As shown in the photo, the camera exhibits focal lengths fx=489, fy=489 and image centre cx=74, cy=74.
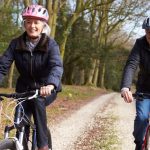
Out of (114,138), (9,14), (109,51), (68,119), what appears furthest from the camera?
(109,51)

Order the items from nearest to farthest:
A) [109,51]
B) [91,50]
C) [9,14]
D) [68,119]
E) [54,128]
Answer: [54,128] → [68,119] → [9,14] → [91,50] → [109,51]

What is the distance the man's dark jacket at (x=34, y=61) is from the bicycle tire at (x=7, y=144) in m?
0.90

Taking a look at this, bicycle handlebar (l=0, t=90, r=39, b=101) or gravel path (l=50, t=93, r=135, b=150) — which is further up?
bicycle handlebar (l=0, t=90, r=39, b=101)

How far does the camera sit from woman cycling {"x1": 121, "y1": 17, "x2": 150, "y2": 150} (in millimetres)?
5770

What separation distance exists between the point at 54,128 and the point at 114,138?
216 centimetres

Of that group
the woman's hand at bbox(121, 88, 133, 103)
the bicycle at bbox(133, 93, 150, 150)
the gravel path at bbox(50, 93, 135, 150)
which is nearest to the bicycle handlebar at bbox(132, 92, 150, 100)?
the bicycle at bbox(133, 93, 150, 150)

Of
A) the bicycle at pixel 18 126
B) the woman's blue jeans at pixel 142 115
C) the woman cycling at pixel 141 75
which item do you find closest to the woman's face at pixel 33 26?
the bicycle at pixel 18 126

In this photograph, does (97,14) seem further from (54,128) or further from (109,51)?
(54,128)

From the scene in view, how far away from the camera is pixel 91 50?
4450 cm

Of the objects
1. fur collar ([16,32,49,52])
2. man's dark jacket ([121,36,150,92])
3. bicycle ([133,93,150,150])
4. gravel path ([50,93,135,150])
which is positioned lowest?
gravel path ([50,93,135,150])

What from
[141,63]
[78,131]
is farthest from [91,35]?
[141,63]

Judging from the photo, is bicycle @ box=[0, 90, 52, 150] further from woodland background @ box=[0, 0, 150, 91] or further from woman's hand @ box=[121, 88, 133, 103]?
woodland background @ box=[0, 0, 150, 91]

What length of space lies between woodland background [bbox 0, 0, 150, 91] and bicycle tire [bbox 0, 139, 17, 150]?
20538 mm

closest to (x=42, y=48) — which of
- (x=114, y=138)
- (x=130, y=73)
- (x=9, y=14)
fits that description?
(x=130, y=73)
